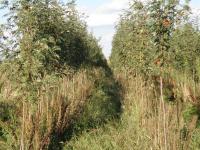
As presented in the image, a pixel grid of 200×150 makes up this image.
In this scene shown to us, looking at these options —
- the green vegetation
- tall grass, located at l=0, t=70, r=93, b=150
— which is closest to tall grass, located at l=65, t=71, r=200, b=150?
the green vegetation

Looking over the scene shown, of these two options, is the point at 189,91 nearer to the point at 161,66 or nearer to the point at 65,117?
the point at 65,117

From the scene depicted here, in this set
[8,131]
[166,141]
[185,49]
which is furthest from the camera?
[185,49]

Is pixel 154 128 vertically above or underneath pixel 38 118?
underneath

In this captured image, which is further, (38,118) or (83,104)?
(83,104)

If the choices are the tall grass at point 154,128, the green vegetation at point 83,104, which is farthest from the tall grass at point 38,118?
the tall grass at point 154,128

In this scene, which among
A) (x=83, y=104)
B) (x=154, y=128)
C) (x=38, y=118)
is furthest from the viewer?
(x=83, y=104)

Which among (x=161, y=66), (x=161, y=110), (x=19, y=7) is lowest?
(x=161, y=110)

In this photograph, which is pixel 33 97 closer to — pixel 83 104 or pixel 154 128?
pixel 154 128

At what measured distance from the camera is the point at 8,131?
362 inches

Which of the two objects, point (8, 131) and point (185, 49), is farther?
point (185, 49)

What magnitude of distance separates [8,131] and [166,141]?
359 centimetres

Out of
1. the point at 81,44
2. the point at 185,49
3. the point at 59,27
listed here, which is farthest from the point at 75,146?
the point at 81,44

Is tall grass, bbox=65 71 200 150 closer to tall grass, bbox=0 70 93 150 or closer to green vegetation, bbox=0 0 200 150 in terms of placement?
green vegetation, bbox=0 0 200 150

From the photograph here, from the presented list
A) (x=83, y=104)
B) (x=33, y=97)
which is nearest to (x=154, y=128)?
(x=33, y=97)
